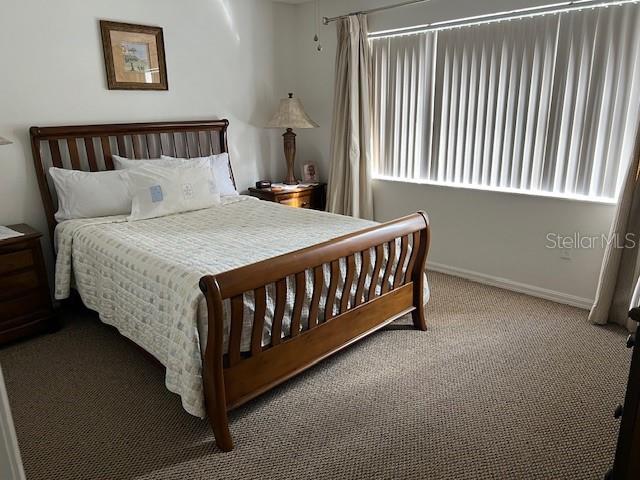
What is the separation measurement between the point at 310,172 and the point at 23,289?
2.64 metres

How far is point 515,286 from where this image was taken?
3.56 meters

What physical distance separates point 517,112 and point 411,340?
1801mm

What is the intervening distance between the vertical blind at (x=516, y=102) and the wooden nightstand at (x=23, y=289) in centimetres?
279

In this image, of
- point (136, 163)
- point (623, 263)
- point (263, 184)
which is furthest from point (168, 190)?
point (623, 263)

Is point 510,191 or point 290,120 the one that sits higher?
point 290,120

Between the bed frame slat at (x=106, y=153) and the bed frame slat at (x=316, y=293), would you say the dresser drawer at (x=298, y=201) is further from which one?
the bed frame slat at (x=316, y=293)

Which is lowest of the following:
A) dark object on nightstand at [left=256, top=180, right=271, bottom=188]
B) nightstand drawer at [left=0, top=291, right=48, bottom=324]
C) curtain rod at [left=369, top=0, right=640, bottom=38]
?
nightstand drawer at [left=0, top=291, right=48, bottom=324]

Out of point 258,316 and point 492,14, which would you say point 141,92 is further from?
point 492,14

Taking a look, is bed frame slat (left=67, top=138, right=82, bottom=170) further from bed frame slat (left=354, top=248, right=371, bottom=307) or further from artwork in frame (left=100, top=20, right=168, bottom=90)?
bed frame slat (left=354, top=248, right=371, bottom=307)

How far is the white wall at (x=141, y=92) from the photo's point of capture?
3.01 metres

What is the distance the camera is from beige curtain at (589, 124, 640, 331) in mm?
2770

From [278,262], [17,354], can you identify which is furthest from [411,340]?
[17,354]

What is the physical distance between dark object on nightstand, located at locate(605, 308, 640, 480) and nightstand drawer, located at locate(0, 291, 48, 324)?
9.92ft

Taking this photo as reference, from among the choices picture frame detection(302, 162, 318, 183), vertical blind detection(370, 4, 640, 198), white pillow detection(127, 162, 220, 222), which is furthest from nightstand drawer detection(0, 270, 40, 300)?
vertical blind detection(370, 4, 640, 198)
